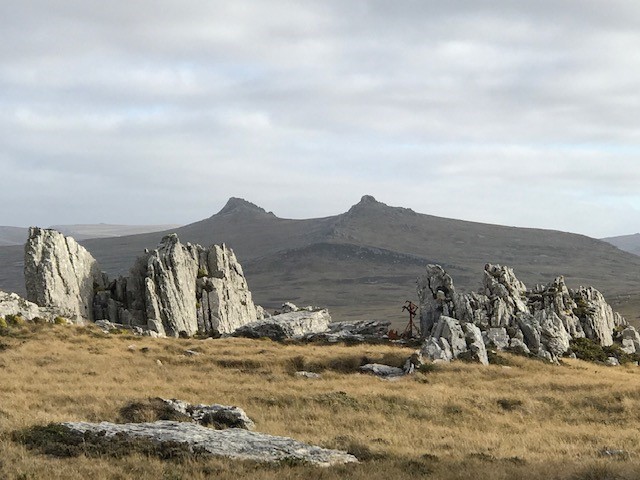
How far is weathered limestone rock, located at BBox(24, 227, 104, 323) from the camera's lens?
65.8m

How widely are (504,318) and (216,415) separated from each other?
1587 inches

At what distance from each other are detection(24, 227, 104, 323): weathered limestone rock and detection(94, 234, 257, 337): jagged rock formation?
271 cm

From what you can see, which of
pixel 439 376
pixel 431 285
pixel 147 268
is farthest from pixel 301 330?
pixel 439 376

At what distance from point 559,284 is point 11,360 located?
57951 millimetres

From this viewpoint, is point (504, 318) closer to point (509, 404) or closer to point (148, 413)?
point (509, 404)

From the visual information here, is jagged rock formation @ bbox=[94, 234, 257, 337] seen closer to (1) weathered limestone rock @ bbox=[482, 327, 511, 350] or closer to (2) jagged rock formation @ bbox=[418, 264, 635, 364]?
(2) jagged rock formation @ bbox=[418, 264, 635, 364]

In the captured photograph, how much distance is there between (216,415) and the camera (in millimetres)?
25484

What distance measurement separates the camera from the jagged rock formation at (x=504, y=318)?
162ft

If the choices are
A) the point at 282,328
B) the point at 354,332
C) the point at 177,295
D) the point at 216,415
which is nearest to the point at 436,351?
the point at 354,332

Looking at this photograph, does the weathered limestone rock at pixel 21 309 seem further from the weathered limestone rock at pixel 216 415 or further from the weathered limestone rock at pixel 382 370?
the weathered limestone rock at pixel 216 415

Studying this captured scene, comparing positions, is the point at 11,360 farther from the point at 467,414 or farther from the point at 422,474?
the point at 422,474

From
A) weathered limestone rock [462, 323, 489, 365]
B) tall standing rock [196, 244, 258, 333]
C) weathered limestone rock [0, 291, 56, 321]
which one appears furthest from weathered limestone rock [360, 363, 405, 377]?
tall standing rock [196, 244, 258, 333]

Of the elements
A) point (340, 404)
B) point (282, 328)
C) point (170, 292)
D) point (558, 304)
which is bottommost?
point (282, 328)

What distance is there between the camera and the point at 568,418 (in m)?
31.7
